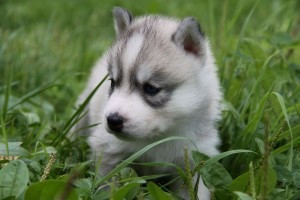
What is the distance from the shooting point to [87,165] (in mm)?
3744

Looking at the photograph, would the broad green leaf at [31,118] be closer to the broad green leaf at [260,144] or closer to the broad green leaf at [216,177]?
the broad green leaf at [216,177]

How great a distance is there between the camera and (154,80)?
11.9ft

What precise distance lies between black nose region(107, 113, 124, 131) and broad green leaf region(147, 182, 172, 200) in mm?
473

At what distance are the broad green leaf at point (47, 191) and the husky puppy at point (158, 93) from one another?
1.99 ft

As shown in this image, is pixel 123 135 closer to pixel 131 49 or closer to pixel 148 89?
pixel 148 89

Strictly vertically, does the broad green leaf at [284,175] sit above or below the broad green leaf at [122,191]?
above

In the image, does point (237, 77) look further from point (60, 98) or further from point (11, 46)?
point (11, 46)

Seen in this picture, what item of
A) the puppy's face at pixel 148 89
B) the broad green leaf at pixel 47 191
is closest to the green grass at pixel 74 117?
the broad green leaf at pixel 47 191

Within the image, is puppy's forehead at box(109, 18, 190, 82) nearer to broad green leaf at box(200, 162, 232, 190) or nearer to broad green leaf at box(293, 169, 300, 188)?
broad green leaf at box(200, 162, 232, 190)

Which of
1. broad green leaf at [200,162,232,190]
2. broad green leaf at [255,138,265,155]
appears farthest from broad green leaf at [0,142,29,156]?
broad green leaf at [255,138,265,155]

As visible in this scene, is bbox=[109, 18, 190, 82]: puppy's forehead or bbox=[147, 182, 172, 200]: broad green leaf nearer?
bbox=[147, 182, 172, 200]: broad green leaf

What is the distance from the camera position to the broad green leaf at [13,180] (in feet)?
10.1

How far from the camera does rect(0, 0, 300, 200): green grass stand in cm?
320

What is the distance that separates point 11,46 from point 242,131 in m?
2.79
